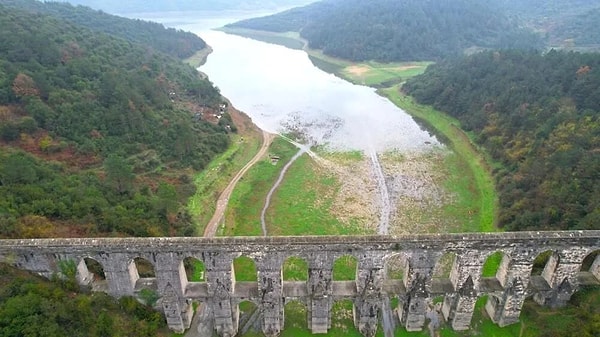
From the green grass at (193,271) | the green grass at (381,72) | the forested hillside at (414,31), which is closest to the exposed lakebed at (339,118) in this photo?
the green grass at (381,72)

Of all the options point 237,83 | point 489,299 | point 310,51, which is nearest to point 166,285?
point 489,299

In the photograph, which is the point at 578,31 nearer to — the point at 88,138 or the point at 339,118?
the point at 339,118

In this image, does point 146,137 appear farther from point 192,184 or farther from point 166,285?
point 166,285

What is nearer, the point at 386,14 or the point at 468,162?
the point at 468,162

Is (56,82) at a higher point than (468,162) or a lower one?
higher

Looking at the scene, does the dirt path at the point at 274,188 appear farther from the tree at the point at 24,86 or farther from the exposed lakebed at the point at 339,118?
the tree at the point at 24,86

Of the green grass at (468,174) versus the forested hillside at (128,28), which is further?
the forested hillside at (128,28)
